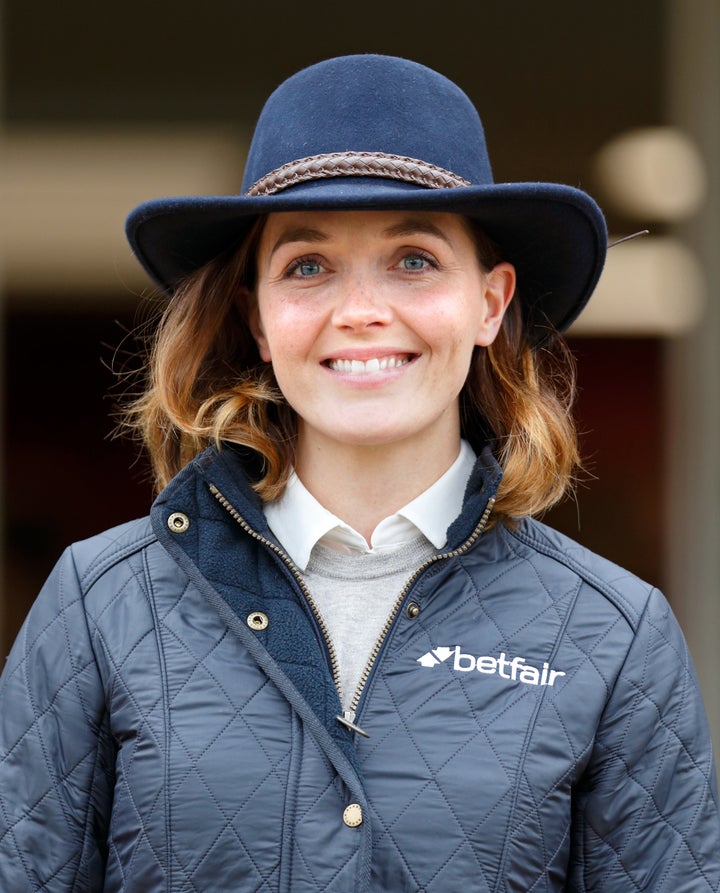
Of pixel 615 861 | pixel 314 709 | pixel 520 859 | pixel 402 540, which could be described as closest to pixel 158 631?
pixel 314 709

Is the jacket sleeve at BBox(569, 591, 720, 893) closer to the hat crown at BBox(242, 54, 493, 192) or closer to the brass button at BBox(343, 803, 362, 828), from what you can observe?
the brass button at BBox(343, 803, 362, 828)

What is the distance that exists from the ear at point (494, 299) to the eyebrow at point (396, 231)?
15 cm

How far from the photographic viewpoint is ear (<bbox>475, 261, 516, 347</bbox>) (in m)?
1.92

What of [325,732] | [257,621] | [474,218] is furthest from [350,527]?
[474,218]

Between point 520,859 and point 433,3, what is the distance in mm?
3588

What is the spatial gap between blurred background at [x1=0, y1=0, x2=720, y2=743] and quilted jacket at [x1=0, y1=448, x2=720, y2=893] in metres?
2.94

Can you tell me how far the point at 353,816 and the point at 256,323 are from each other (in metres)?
0.73

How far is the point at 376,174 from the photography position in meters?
1.77

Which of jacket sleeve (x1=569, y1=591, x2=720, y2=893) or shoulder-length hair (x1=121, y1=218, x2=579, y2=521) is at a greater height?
shoulder-length hair (x1=121, y1=218, x2=579, y2=521)

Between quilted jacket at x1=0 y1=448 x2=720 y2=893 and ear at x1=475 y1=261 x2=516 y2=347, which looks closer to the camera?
quilted jacket at x1=0 y1=448 x2=720 y2=893

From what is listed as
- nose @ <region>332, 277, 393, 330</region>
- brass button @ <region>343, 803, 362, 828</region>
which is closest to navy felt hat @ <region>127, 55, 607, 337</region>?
nose @ <region>332, 277, 393, 330</region>

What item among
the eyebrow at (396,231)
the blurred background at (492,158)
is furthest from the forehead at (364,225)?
the blurred background at (492,158)

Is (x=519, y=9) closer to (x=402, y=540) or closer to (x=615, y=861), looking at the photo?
(x=402, y=540)

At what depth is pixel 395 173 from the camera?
1.77 metres
